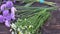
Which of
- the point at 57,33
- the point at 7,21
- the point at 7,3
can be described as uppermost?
the point at 7,3

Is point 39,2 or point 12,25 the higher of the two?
point 39,2

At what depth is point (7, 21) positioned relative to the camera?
138 centimetres

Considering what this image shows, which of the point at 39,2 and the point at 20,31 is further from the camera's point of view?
the point at 39,2

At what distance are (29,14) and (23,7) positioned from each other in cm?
7

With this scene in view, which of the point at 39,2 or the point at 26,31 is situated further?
the point at 39,2

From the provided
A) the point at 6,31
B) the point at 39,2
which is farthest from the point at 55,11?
the point at 6,31

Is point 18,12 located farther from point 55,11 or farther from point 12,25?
point 55,11

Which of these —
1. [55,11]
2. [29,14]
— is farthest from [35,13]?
[55,11]

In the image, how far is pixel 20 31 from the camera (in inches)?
53.7

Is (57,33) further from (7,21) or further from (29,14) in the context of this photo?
(7,21)

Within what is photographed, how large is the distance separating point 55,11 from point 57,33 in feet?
0.53

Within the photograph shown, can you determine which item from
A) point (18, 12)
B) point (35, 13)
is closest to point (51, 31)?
point (35, 13)

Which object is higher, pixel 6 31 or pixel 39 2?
pixel 39 2

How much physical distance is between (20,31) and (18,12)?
147 mm
